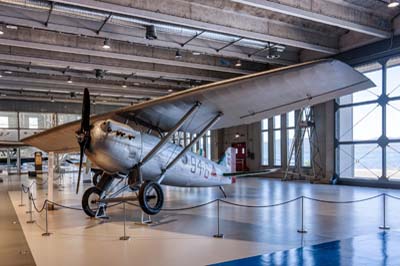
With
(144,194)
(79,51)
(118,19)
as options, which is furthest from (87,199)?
(79,51)

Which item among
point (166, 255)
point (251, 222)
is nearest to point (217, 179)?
point (251, 222)

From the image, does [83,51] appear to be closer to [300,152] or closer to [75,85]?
[75,85]

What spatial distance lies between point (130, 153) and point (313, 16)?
703 cm

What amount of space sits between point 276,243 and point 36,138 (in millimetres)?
7721

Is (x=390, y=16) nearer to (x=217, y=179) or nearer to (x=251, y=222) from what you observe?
(x=217, y=179)

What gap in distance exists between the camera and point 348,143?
16.0 metres

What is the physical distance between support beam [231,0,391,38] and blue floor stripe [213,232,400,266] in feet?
→ 20.8

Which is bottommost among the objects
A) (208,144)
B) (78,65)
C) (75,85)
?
(208,144)

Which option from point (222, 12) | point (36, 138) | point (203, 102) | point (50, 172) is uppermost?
point (222, 12)

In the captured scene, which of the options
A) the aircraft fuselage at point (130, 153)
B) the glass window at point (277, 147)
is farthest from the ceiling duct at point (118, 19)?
the glass window at point (277, 147)

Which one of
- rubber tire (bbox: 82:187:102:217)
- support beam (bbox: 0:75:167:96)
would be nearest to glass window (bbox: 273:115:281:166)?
support beam (bbox: 0:75:167:96)

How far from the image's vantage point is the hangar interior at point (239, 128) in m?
5.78

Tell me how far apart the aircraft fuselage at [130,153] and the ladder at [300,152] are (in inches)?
390

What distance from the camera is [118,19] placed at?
36.6 feet
